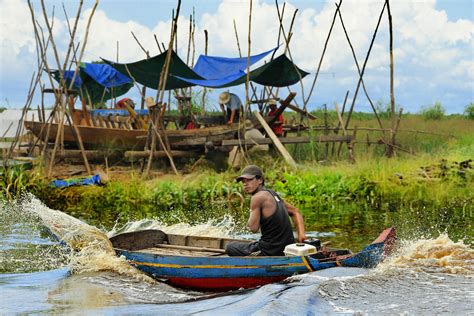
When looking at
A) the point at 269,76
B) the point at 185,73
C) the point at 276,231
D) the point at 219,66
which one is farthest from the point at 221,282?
the point at 219,66

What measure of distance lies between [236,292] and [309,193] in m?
7.84

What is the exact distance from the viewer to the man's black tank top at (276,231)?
7910 millimetres

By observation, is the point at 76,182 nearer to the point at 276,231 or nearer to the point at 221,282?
the point at 221,282

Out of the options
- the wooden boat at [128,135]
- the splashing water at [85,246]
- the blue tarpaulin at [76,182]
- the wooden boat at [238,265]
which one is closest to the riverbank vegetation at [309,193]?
the blue tarpaulin at [76,182]

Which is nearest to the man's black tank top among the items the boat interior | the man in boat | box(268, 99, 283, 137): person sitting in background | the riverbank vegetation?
the man in boat

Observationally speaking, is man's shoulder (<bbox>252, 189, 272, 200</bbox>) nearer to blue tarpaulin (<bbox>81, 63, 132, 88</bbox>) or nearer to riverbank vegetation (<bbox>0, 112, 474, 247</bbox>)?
riverbank vegetation (<bbox>0, 112, 474, 247</bbox>)

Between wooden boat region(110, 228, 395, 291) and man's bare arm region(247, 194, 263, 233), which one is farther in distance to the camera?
man's bare arm region(247, 194, 263, 233)

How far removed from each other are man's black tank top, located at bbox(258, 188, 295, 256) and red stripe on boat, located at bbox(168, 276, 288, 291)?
1.26 feet

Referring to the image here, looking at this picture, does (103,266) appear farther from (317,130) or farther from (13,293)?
(317,130)

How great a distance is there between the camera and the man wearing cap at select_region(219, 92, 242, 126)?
60.7 feet

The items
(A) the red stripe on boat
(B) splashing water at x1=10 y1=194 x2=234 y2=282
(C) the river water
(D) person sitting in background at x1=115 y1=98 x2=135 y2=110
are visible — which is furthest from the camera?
(D) person sitting in background at x1=115 y1=98 x2=135 y2=110

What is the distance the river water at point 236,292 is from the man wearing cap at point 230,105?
28.7ft

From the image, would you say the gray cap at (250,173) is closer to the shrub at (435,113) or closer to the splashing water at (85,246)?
the splashing water at (85,246)

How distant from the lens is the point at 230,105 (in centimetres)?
1864
